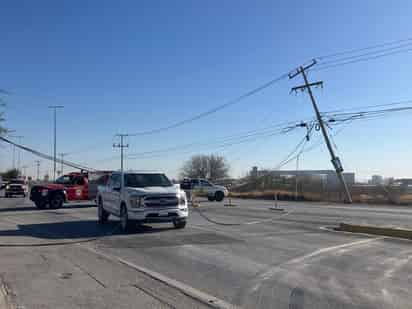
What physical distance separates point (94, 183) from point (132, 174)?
13285mm

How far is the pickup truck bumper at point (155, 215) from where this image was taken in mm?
14086

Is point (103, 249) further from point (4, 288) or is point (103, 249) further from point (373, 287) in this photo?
point (373, 287)

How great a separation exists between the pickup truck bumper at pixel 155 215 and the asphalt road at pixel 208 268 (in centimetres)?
44

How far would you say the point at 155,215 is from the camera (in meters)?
14.2

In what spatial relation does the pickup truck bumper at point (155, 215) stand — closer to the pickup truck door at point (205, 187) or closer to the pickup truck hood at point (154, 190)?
the pickup truck hood at point (154, 190)

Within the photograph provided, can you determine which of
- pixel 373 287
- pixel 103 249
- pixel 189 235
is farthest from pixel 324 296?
pixel 189 235

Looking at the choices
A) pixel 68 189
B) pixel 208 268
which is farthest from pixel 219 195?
pixel 208 268

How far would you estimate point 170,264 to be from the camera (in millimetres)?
9055

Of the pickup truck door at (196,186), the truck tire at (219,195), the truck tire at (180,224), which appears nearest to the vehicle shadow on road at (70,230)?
the truck tire at (180,224)

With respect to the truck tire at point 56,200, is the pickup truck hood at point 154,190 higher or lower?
higher

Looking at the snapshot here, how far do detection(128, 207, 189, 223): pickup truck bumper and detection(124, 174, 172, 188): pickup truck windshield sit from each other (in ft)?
4.44

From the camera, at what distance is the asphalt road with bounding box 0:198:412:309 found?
6.46m

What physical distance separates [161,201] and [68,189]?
14476 mm

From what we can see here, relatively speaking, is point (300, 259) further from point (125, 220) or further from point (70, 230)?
point (70, 230)
